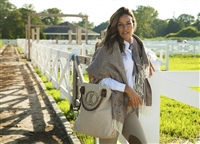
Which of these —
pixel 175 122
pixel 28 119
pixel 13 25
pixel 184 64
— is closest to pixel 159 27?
pixel 13 25

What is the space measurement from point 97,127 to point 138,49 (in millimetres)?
687

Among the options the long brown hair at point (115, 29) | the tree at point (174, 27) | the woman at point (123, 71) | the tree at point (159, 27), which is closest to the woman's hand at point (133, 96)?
the woman at point (123, 71)

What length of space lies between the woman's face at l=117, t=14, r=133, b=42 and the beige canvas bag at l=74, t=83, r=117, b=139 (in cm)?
45

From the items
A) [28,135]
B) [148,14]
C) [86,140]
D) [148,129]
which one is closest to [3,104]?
[28,135]

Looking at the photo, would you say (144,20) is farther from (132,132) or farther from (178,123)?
(132,132)

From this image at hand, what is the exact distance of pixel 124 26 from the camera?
270 centimetres

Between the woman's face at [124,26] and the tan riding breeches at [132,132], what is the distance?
0.62 meters

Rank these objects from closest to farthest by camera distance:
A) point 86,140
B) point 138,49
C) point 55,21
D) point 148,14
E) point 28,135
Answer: point 138,49 → point 86,140 → point 28,135 → point 148,14 → point 55,21

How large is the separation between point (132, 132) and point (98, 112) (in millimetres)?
367

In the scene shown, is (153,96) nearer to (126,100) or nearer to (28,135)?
(126,100)

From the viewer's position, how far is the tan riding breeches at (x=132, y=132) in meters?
2.72

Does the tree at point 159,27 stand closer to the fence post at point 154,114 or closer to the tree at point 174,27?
the tree at point 174,27

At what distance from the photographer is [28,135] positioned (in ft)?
16.9

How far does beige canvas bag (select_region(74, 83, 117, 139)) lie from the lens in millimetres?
2543
